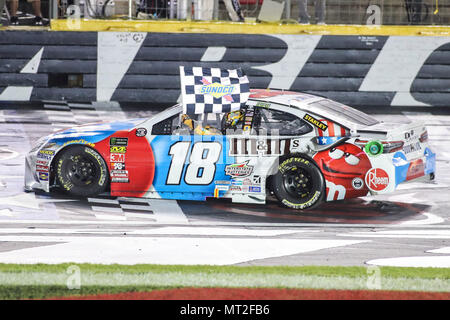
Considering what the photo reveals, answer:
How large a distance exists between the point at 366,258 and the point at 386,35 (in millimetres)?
9907

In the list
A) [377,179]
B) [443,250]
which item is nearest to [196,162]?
[377,179]

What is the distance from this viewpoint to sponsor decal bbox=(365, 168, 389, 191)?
30.8 ft

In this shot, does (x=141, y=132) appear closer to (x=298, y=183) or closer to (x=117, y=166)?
(x=117, y=166)

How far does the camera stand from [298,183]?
9.59 metres

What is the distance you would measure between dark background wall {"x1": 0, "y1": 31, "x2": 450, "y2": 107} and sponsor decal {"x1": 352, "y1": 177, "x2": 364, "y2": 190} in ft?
24.7

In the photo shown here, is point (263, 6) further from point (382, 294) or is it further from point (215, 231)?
point (382, 294)

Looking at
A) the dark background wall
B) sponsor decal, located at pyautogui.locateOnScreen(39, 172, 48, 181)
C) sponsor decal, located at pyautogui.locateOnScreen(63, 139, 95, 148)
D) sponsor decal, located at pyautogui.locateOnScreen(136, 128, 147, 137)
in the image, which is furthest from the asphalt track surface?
the dark background wall

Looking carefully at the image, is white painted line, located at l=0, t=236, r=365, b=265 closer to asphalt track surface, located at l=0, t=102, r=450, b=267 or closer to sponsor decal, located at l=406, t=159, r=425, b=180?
asphalt track surface, located at l=0, t=102, r=450, b=267

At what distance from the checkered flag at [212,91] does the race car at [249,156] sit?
132 millimetres

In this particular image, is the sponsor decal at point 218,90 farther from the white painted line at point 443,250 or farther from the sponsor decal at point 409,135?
the white painted line at point 443,250

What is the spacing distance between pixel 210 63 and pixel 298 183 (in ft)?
25.0

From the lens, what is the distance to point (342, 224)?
9297 mm

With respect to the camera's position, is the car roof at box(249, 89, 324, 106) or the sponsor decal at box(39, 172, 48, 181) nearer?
the car roof at box(249, 89, 324, 106)

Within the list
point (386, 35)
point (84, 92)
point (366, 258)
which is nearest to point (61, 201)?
point (366, 258)
